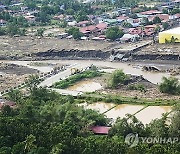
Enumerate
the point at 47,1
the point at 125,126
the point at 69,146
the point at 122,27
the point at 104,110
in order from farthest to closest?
1. the point at 47,1
2. the point at 122,27
3. the point at 104,110
4. the point at 125,126
5. the point at 69,146

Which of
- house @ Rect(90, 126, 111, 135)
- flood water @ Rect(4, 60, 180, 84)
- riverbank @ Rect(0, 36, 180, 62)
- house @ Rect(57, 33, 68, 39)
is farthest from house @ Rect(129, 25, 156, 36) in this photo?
house @ Rect(90, 126, 111, 135)

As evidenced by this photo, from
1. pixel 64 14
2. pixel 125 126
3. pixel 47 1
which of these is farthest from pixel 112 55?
pixel 47 1

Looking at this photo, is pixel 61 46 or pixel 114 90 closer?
pixel 114 90

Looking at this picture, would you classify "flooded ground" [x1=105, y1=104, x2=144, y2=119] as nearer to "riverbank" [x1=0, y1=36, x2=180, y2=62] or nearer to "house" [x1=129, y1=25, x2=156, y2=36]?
"riverbank" [x1=0, y1=36, x2=180, y2=62]

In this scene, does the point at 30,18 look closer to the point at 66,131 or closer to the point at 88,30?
the point at 88,30

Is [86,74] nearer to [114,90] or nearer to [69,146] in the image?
[114,90]

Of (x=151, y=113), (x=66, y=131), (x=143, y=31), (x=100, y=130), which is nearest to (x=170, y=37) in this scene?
(x=143, y=31)

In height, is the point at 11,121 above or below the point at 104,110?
above
